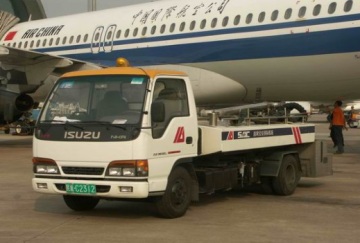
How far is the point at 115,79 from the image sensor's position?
7.87 m

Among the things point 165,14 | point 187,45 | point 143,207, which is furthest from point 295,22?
point 143,207

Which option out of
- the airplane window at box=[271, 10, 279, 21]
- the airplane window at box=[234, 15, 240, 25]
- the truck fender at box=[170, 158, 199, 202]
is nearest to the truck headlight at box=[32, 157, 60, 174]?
the truck fender at box=[170, 158, 199, 202]

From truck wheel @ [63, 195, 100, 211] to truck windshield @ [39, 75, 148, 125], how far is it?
132 cm

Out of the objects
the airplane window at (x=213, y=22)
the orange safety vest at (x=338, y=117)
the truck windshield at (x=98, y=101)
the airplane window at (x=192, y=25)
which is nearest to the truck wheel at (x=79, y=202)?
the truck windshield at (x=98, y=101)

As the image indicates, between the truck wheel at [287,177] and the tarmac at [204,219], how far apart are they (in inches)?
6.2

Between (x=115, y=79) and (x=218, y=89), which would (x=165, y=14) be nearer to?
(x=218, y=89)

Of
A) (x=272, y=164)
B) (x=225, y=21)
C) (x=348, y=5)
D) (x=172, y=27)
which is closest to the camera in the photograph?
(x=272, y=164)

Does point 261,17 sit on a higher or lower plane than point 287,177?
higher

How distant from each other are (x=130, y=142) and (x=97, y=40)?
11246mm

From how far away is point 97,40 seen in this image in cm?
1780

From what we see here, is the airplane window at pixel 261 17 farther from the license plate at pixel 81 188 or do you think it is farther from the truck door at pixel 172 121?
the license plate at pixel 81 188

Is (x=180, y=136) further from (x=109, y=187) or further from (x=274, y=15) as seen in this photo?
(x=274, y=15)

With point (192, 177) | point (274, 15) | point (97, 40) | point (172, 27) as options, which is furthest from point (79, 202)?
point (97, 40)

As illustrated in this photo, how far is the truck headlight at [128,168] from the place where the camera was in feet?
23.2
